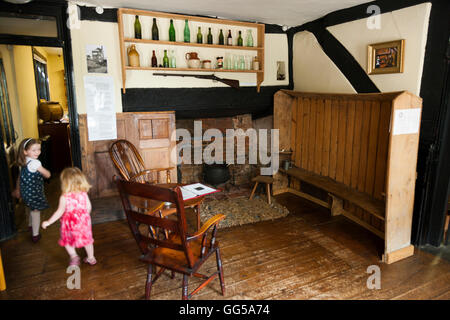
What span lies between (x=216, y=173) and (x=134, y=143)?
4.17ft

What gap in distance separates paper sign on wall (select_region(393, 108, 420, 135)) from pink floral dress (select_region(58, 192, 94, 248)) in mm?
2568

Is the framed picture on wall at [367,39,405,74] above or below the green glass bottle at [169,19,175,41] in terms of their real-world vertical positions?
below

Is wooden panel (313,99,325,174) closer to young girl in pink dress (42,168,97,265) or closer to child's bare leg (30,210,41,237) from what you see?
young girl in pink dress (42,168,97,265)

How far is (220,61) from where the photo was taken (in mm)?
3951

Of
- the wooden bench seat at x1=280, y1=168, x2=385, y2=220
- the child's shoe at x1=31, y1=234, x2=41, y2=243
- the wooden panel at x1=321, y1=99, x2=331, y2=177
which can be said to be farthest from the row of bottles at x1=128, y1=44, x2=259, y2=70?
the child's shoe at x1=31, y1=234, x2=41, y2=243

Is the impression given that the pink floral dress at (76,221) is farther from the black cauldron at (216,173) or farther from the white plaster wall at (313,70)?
the white plaster wall at (313,70)

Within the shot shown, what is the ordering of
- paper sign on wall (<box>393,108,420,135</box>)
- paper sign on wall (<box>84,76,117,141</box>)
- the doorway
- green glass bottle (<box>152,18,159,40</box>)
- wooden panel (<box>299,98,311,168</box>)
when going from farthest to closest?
wooden panel (<box>299,98,311,168</box>) < green glass bottle (<box>152,18,159,40</box>) < paper sign on wall (<box>84,76,117,141</box>) < the doorway < paper sign on wall (<box>393,108,420,135</box>)

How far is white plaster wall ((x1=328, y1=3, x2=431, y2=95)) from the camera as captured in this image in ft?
8.85

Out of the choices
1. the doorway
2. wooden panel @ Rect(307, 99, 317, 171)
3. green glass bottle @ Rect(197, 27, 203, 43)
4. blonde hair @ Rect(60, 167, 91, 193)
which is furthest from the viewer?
wooden panel @ Rect(307, 99, 317, 171)

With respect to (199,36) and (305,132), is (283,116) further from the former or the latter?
(199,36)

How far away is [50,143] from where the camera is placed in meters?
5.40

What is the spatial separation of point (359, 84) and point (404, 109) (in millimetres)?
928

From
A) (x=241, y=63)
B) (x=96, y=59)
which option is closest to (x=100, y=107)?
(x=96, y=59)

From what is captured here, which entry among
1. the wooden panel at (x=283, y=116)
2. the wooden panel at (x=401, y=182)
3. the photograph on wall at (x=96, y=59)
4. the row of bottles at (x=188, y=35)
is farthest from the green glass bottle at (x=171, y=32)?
the wooden panel at (x=401, y=182)
